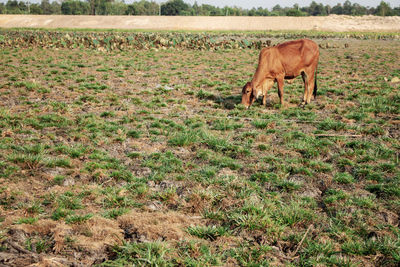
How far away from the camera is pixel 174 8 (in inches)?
5197

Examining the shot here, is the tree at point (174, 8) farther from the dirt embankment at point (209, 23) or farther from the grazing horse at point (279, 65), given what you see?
the grazing horse at point (279, 65)

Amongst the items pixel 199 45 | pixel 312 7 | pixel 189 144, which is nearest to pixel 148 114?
pixel 189 144

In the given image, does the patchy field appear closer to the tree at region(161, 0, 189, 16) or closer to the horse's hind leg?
the horse's hind leg

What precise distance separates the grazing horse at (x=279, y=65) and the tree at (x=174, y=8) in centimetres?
12814

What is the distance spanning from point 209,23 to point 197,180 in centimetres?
7998

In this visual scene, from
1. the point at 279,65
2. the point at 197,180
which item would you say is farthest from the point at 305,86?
the point at 197,180

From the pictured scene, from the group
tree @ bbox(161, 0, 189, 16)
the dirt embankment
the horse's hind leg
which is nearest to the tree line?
tree @ bbox(161, 0, 189, 16)

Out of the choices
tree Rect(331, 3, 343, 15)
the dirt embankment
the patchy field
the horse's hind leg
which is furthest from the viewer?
tree Rect(331, 3, 343, 15)

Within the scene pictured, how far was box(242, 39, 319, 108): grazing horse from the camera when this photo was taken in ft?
32.9

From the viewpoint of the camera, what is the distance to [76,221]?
425cm

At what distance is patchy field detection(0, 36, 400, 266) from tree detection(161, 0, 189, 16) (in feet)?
426

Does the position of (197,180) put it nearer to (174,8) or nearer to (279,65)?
(279,65)

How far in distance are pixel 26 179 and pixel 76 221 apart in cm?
181

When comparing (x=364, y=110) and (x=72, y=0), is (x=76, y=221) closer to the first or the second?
(x=364, y=110)
